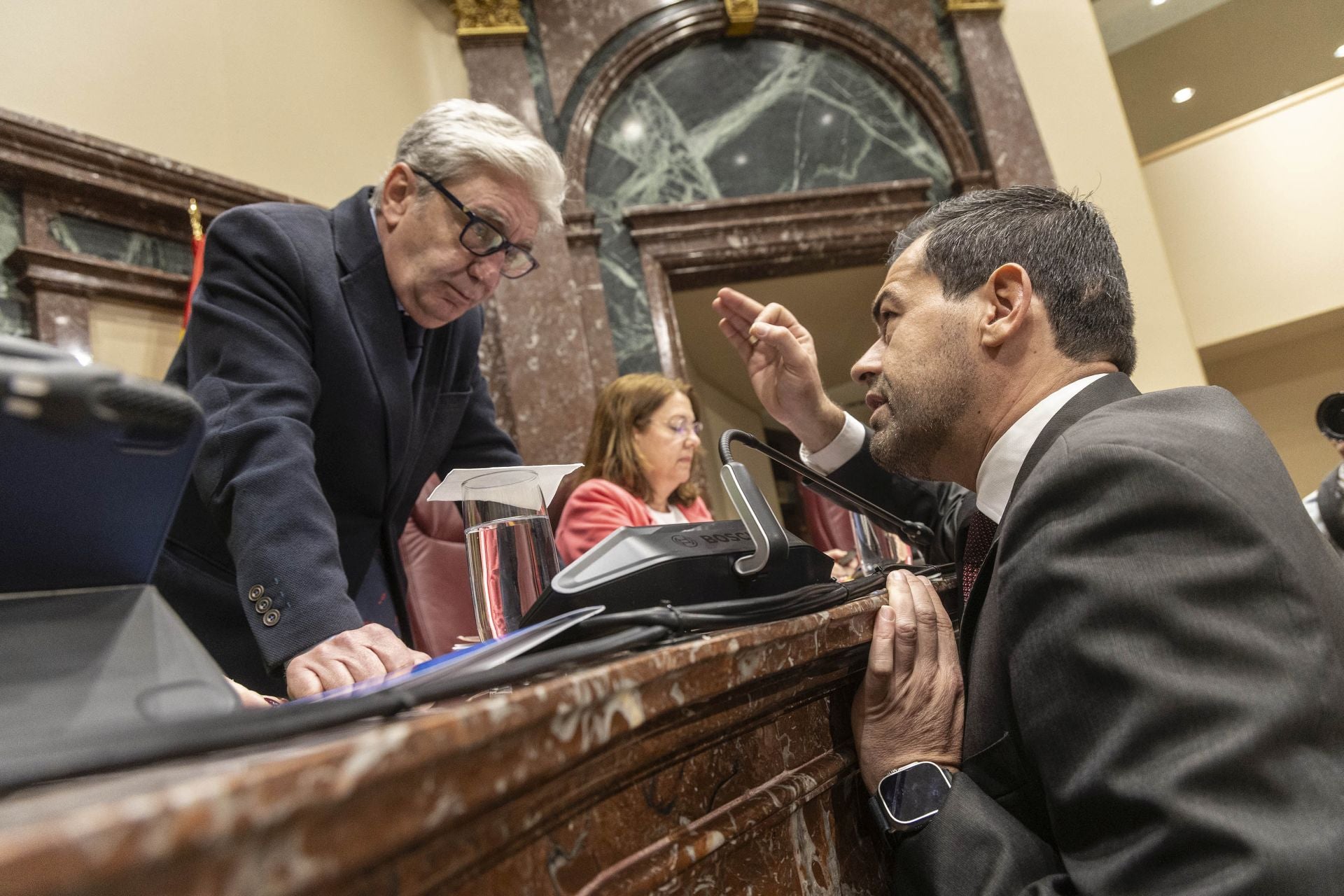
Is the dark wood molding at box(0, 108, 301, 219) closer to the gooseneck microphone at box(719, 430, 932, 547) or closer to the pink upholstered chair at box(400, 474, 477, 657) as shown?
the pink upholstered chair at box(400, 474, 477, 657)

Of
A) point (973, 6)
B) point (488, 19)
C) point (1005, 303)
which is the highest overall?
point (488, 19)

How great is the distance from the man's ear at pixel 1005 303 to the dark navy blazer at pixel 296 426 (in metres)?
0.91

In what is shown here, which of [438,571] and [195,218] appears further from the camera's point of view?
[195,218]

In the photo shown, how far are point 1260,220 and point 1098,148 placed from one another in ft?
7.25

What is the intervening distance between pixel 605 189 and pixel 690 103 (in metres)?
0.61

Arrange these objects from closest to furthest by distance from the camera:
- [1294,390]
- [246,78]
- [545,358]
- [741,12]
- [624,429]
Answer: [624,429] < [246,78] < [545,358] < [741,12] < [1294,390]

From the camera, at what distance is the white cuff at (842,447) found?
1.88 m

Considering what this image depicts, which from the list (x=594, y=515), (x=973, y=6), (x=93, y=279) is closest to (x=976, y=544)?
(x=594, y=515)

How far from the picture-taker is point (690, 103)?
14.9ft

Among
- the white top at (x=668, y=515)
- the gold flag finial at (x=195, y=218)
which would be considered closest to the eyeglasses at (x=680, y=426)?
the white top at (x=668, y=515)

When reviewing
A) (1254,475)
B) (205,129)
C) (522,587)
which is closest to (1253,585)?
(1254,475)

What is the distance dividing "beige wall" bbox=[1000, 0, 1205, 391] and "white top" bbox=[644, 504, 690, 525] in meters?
2.52

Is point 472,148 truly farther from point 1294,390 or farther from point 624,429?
point 1294,390

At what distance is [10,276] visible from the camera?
8.92 ft
